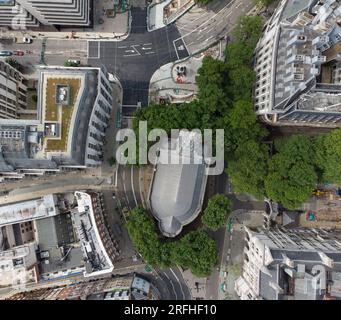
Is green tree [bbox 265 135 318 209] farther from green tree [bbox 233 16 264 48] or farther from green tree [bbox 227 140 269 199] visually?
green tree [bbox 233 16 264 48]

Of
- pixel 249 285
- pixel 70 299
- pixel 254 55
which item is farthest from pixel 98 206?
pixel 254 55

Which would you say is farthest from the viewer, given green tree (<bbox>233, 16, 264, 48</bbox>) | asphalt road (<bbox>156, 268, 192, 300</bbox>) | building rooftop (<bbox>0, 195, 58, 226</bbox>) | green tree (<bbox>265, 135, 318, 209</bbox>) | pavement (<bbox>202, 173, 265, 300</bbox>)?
pavement (<bbox>202, 173, 265, 300</bbox>)

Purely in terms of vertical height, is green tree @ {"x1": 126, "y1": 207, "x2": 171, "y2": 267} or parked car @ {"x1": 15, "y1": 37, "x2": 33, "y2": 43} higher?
parked car @ {"x1": 15, "y1": 37, "x2": 33, "y2": 43}

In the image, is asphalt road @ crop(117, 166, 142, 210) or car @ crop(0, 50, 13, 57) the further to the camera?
car @ crop(0, 50, 13, 57)

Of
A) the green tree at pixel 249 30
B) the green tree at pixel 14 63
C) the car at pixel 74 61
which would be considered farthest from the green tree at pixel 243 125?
the green tree at pixel 14 63

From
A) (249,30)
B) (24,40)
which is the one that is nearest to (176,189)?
(249,30)

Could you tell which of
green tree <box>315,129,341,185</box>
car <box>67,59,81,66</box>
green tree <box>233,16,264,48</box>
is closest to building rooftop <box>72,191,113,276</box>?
car <box>67,59,81,66</box>

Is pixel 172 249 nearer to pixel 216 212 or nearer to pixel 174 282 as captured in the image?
pixel 216 212
